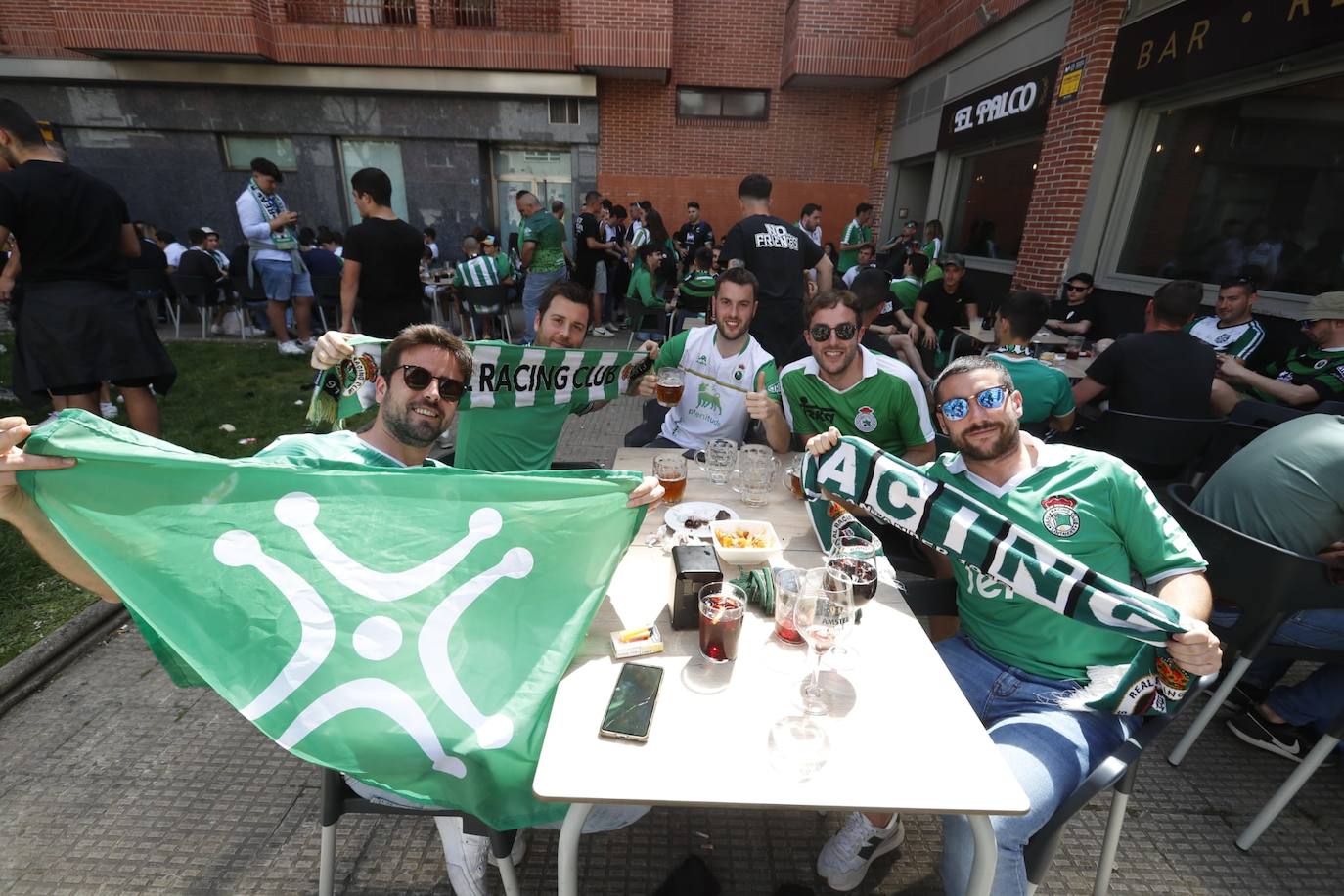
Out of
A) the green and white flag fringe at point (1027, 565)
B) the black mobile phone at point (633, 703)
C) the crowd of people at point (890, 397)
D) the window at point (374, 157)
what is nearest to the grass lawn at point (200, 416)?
the crowd of people at point (890, 397)

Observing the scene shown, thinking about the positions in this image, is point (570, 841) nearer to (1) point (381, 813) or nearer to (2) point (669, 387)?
(1) point (381, 813)

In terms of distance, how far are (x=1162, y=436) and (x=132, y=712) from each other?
5.40 meters

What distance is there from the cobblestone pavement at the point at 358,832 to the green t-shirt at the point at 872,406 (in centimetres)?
168

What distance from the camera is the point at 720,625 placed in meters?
1.56

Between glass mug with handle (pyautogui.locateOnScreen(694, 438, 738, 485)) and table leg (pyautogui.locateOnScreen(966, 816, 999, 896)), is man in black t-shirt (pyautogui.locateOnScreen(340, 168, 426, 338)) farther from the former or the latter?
table leg (pyautogui.locateOnScreen(966, 816, 999, 896))

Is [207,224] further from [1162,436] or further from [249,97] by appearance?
[1162,436]

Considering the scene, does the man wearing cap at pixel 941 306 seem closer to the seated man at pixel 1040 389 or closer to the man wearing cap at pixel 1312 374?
the man wearing cap at pixel 1312 374

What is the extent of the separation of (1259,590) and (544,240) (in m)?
7.84

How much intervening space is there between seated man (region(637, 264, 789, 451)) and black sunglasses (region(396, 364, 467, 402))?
1.43 m

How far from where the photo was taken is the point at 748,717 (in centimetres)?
142

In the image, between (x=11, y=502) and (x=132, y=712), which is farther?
(x=132, y=712)

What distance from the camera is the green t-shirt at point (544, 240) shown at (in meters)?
8.09

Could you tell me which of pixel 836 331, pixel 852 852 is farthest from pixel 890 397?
pixel 852 852

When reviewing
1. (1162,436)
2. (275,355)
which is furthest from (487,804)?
(275,355)
